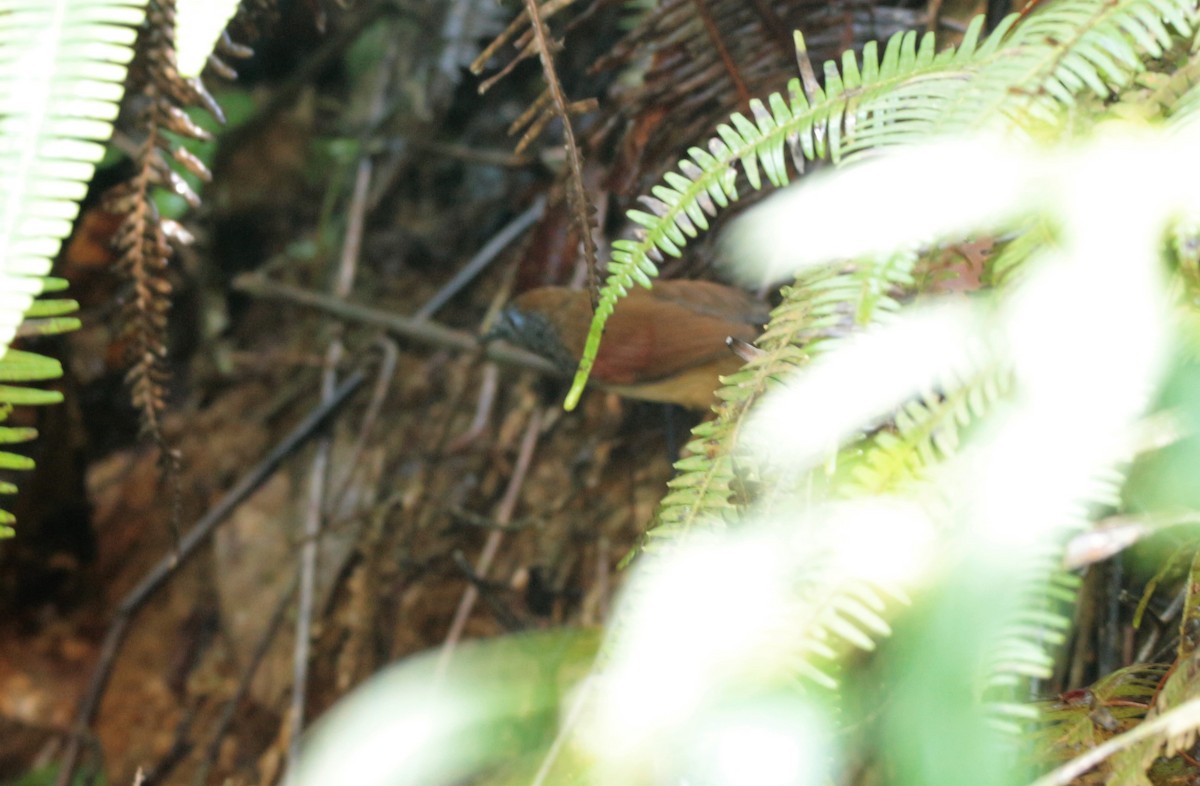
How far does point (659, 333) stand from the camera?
0.96m

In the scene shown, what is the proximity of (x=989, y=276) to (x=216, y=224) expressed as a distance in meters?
2.07

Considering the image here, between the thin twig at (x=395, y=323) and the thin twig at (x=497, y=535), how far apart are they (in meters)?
0.16

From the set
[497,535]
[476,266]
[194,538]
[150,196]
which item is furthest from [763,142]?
[194,538]

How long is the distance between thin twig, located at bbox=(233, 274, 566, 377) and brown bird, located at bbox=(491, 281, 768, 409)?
12.1 inches

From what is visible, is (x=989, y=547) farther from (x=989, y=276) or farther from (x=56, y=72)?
(x=56, y=72)

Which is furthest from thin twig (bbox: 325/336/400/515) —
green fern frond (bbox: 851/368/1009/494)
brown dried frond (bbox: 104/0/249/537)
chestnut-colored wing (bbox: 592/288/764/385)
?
green fern frond (bbox: 851/368/1009/494)

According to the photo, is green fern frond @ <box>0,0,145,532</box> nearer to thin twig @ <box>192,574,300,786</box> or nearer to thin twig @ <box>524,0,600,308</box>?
thin twig @ <box>524,0,600,308</box>

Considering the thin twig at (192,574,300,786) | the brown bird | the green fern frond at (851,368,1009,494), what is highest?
the brown bird

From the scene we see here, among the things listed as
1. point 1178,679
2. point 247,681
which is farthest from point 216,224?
point 1178,679

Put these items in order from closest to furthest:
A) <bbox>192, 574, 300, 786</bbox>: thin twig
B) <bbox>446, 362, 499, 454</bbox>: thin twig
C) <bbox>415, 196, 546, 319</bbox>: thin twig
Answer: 1. <bbox>192, 574, 300, 786</bbox>: thin twig
2. <bbox>446, 362, 499, 454</bbox>: thin twig
3. <bbox>415, 196, 546, 319</bbox>: thin twig

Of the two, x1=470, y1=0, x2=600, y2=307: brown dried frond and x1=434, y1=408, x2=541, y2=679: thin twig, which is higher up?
x1=470, y1=0, x2=600, y2=307: brown dried frond

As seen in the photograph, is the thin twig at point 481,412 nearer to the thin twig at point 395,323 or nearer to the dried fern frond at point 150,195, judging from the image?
the thin twig at point 395,323

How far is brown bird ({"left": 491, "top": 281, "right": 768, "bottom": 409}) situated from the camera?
94cm

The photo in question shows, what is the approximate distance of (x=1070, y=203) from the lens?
0.61m
